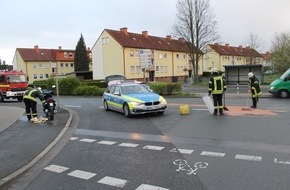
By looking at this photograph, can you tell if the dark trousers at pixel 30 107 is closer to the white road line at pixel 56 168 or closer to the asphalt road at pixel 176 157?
the asphalt road at pixel 176 157

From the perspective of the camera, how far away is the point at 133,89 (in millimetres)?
15633

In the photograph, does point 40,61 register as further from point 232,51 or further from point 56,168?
point 56,168

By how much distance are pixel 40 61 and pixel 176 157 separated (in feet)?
250

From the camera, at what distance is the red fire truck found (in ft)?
96.1

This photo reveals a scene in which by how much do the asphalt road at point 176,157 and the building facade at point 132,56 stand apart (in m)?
40.3

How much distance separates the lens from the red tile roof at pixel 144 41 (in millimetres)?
58344

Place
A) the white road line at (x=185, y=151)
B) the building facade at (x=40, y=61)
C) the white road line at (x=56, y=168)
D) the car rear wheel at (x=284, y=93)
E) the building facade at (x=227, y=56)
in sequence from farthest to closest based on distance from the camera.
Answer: the building facade at (x=227, y=56), the building facade at (x=40, y=61), the car rear wheel at (x=284, y=93), the white road line at (x=185, y=151), the white road line at (x=56, y=168)

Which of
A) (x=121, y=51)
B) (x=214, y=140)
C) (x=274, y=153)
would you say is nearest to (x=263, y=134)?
(x=214, y=140)

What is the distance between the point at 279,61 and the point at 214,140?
32257 mm

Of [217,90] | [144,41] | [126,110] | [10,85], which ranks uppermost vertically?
[144,41]

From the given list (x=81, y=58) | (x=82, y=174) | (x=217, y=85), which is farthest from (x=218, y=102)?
(x=81, y=58)

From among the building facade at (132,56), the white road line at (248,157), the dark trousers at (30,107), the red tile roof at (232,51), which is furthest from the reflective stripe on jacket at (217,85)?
the red tile roof at (232,51)

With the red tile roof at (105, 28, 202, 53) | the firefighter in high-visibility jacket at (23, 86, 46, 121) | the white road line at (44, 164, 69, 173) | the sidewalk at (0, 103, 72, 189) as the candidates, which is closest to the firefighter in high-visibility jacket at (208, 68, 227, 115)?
the sidewalk at (0, 103, 72, 189)

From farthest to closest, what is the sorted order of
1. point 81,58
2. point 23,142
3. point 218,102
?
point 81,58 < point 218,102 < point 23,142
